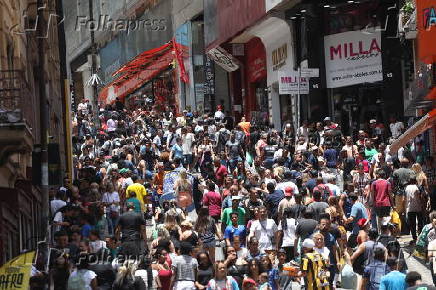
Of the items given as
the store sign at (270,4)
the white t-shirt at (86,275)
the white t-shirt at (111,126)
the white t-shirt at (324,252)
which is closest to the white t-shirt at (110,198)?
the white t-shirt at (324,252)

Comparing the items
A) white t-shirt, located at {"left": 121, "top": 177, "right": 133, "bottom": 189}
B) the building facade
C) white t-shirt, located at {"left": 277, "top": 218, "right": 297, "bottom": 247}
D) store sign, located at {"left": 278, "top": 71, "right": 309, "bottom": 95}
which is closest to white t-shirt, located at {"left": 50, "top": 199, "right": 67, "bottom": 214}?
the building facade

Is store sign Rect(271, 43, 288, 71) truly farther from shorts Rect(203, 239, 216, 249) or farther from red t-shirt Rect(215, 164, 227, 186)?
shorts Rect(203, 239, 216, 249)

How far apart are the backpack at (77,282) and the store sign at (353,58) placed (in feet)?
85.6

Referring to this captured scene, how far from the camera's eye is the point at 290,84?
40875mm

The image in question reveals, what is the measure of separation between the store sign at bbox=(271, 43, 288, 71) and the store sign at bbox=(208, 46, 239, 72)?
6.23 m

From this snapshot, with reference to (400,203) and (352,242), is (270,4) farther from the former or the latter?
(352,242)

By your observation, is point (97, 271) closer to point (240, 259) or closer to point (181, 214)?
point (240, 259)

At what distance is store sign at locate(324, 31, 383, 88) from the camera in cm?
4188

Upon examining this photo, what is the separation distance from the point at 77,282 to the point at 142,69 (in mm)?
56884

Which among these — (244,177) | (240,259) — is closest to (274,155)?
(244,177)

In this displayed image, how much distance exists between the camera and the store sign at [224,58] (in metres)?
54.7

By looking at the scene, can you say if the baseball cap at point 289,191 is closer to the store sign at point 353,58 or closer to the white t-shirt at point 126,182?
the white t-shirt at point 126,182

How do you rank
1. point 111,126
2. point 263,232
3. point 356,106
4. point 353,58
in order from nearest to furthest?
point 263,232
point 353,58
point 356,106
point 111,126

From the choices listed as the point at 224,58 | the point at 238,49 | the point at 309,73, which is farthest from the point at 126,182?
the point at 224,58
